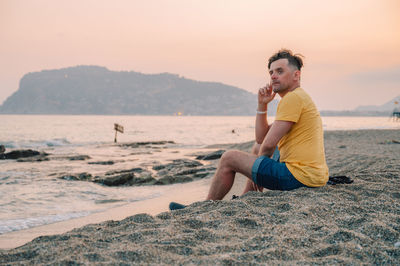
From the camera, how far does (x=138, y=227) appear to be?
2.97 metres

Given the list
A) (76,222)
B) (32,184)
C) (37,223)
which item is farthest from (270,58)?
(32,184)

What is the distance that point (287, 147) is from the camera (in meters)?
3.71

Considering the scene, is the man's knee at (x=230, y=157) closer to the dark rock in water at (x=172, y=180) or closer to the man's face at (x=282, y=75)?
the man's face at (x=282, y=75)

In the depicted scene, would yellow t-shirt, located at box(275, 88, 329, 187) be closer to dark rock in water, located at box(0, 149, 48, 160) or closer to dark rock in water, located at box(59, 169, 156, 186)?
dark rock in water, located at box(59, 169, 156, 186)

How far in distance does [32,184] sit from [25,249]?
5864mm

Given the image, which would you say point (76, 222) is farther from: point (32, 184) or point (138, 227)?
point (32, 184)

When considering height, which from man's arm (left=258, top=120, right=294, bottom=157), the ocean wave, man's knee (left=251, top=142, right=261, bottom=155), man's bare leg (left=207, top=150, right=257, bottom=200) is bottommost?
the ocean wave

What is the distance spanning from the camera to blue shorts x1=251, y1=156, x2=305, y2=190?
3641 mm

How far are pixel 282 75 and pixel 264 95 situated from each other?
0.51 meters

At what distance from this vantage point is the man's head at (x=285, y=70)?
3758 mm

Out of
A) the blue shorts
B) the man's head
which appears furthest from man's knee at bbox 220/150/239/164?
the man's head

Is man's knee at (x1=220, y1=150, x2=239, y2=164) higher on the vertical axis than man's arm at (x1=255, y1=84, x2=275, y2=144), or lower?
lower

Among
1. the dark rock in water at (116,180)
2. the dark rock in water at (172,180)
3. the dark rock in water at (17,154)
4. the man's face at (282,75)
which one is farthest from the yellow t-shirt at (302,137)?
the dark rock in water at (17,154)

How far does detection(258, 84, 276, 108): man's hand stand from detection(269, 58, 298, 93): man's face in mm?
372
